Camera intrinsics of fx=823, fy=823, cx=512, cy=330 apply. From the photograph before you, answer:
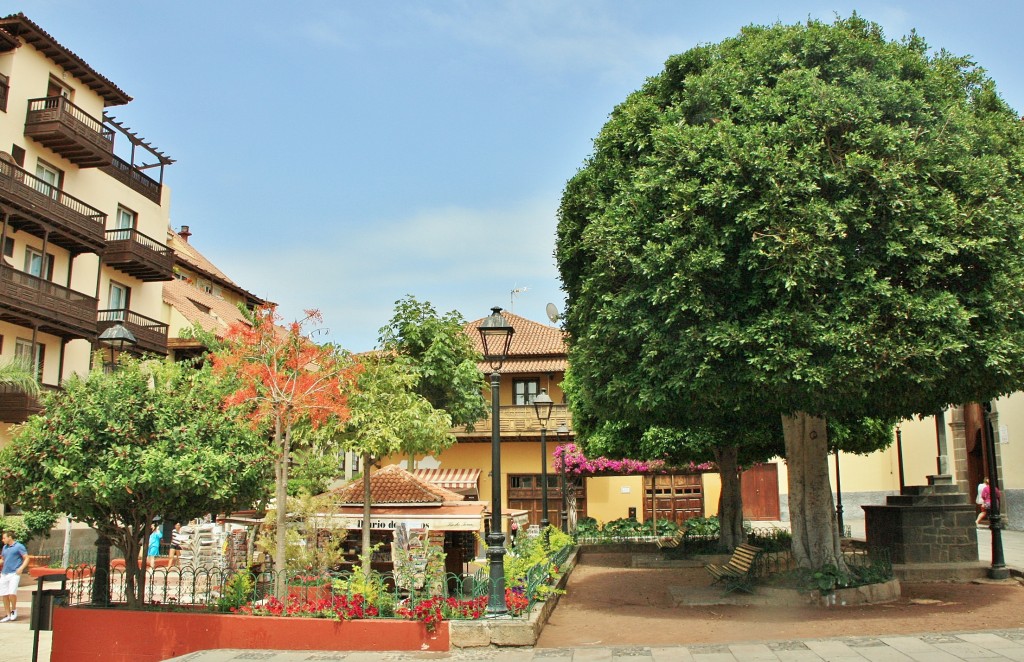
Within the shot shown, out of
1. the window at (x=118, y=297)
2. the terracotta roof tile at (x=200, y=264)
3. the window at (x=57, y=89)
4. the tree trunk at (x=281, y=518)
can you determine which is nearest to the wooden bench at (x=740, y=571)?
the tree trunk at (x=281, y=518)

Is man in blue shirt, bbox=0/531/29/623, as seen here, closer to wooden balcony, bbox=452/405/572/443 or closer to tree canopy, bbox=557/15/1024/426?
tree canopy, bbox=557/15/1024/426

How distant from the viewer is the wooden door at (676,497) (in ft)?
113

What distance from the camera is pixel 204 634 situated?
1033 cm

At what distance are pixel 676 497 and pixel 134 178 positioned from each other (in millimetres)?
24732

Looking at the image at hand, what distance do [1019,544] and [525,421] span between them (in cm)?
1801

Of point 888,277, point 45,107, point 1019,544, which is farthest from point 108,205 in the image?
point 1019,544

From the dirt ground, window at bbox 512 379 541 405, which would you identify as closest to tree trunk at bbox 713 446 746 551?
the dirt ground

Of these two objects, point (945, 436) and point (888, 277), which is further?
point (945, 436)

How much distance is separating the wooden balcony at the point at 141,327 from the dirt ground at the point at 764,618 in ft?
66.3

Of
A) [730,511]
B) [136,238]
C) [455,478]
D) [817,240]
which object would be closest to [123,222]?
[136,238]

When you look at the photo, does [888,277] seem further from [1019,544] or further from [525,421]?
[525,421]

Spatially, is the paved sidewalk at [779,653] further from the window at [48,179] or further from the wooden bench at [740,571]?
the window at [48,179]

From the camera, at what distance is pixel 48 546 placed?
77.4ft

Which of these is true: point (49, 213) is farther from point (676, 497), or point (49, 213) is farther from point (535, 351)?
point (676, 497)
